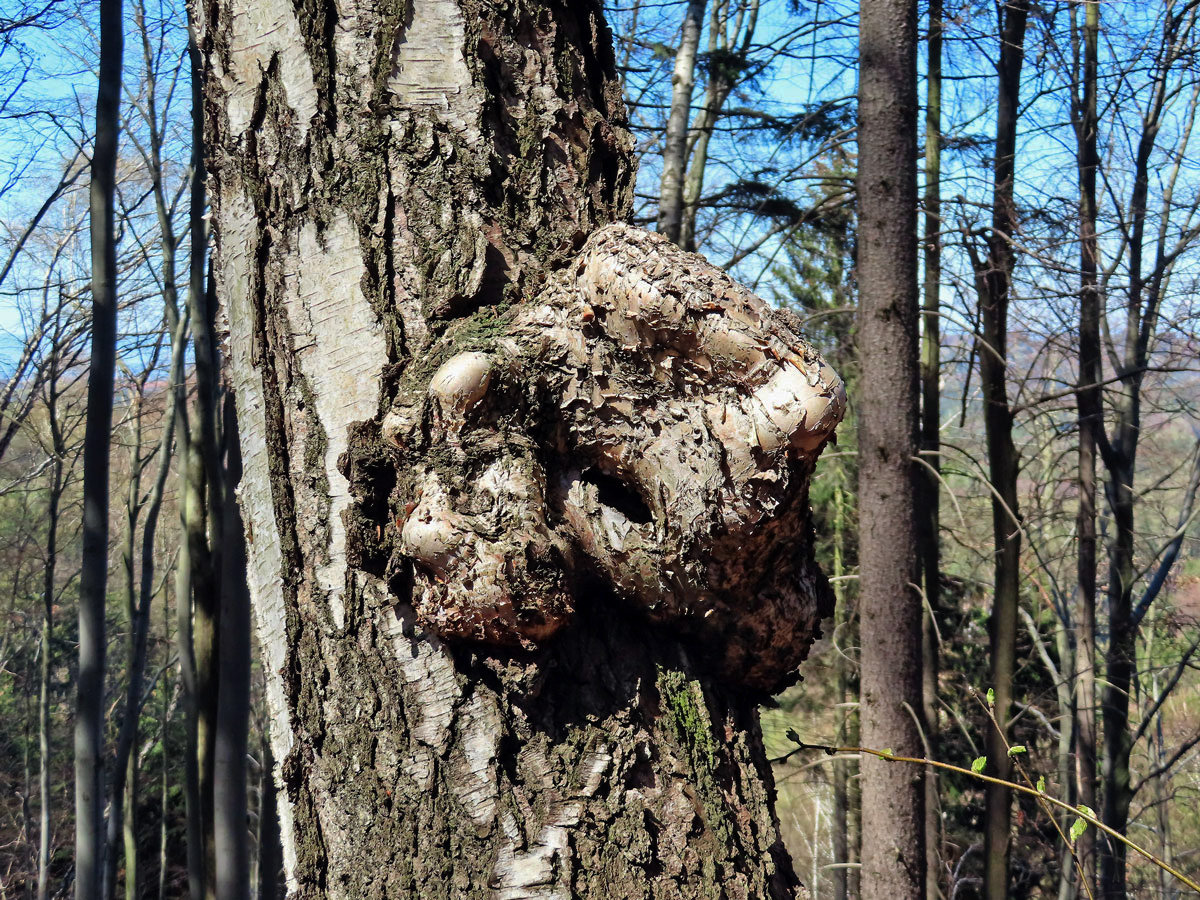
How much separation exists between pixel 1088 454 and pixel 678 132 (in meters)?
4.48

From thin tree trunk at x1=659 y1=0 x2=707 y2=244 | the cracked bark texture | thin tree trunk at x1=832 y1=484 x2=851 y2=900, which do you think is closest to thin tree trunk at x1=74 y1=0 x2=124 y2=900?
thin tree trunk at x1=659 y1=0 x2=707 y2=244

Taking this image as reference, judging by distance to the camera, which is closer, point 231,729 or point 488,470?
point 488,470

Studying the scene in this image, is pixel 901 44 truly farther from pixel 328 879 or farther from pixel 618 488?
pixel 328 879

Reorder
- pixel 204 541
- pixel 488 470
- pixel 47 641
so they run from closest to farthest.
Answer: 1. pixel 488 470
2. pixel 204 541
3. pixel 47 641

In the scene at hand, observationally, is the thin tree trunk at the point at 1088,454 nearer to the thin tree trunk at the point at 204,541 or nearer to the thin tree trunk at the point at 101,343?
the thin tree trunk at the point at 204,541

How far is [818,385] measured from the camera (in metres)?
1.15

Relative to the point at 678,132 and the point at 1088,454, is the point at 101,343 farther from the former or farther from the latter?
the point at 1088,454

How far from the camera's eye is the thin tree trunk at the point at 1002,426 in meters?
5.88

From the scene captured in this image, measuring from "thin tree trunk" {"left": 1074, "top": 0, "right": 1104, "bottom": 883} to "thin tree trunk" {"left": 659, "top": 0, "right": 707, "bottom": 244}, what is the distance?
9.98 feet

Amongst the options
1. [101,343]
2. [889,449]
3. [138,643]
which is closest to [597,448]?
[889,449]

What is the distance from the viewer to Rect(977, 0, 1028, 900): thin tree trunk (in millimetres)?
5879

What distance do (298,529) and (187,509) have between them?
5992 millimetres

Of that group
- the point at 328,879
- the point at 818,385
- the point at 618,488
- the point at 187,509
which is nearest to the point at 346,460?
the point at 618,488

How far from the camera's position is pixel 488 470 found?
115cm
